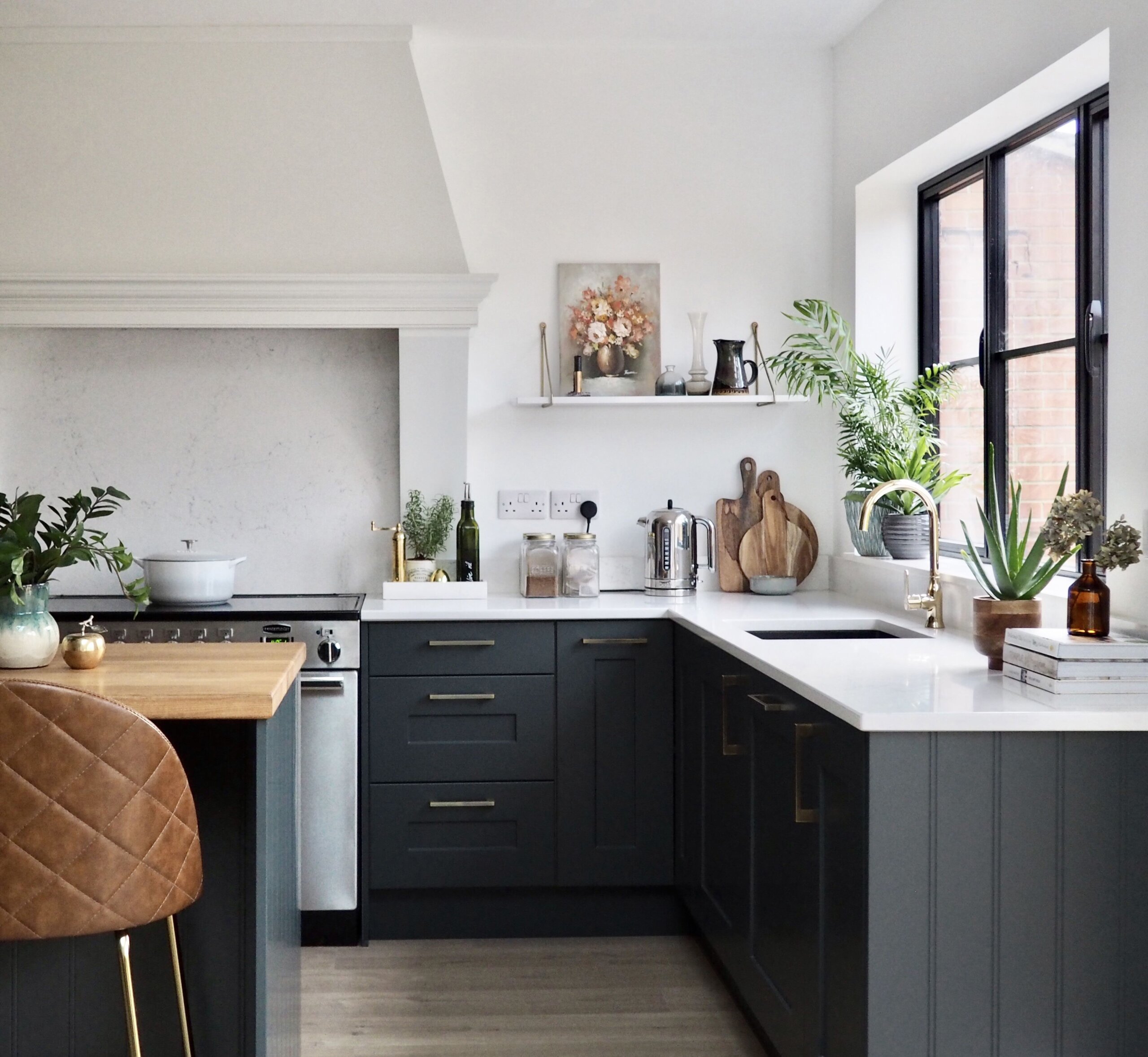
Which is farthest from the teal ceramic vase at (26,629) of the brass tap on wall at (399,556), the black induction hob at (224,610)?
the brass tap on wall at (399,556)

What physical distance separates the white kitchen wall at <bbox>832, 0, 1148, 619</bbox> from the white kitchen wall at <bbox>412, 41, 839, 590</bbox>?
7.6 inches

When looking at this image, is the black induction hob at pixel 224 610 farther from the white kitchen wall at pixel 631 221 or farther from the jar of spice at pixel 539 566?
the white kitchen wall at pixel 631 221

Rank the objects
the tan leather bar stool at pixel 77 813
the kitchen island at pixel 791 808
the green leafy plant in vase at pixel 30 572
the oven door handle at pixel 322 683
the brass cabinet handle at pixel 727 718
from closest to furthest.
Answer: the tan leather bar stool at pixel 77 813 → the kitchen island at pixel 791 808 → the green leafy plant in vase at pixel 30 572 → the brass cabinet handle at pixel 727 718 → the oven door handle at pixel 322 683

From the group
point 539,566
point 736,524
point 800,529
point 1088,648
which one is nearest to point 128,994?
point 1088,648

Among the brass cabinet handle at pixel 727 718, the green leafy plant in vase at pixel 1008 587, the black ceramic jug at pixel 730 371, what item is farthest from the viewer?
the black ceramic jug at pixel 730 371

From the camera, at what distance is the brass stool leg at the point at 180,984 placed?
1938mm

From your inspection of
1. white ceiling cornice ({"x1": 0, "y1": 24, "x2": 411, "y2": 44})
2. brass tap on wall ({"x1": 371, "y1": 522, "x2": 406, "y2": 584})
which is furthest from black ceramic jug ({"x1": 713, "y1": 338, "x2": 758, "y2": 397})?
white ceiling cornice ({"x1": 0, "y1": 24, "x2": 411, "y2": 44})

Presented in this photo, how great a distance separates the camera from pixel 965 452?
135 inches

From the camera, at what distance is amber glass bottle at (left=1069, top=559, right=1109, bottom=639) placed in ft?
6.66

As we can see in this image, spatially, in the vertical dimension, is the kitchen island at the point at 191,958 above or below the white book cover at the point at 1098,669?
below

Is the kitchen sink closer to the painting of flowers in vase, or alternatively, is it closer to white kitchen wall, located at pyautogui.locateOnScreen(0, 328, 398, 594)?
the painting of flowers in vase

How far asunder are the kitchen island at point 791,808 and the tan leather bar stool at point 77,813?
1.07 meters

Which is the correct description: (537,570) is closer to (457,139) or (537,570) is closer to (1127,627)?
(457,139)

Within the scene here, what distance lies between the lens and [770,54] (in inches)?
151
